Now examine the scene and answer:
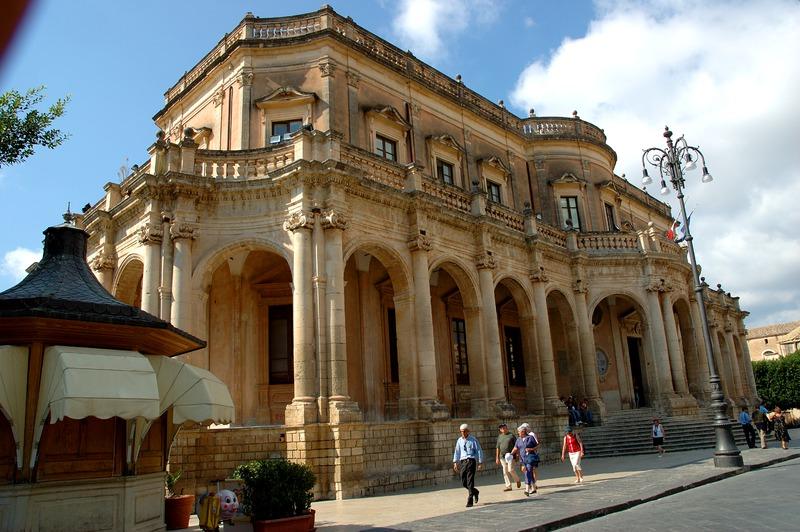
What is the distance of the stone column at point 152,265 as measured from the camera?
16.9m

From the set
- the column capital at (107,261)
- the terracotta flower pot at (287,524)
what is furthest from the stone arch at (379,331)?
the terracotta flower pot at (287,524)

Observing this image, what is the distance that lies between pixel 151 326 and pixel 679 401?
2146cm

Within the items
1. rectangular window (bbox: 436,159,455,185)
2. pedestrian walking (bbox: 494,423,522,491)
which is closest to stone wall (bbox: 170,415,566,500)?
pedestrian walking (bbox: 494,423,522,491)

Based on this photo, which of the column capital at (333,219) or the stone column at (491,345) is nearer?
the column capital at (333,219)

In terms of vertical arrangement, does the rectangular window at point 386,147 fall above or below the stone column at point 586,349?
above

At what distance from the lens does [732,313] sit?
39.2 metres

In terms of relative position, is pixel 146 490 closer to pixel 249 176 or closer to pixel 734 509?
pixel 734 509

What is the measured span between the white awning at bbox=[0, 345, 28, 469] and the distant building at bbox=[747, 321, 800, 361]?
8350 centimetres

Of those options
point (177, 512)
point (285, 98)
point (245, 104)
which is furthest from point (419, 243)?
point (177, 512)

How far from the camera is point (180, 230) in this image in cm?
1688

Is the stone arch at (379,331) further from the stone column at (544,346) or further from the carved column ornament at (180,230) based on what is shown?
the stone column at (544,346)

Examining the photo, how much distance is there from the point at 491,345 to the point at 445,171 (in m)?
7.57

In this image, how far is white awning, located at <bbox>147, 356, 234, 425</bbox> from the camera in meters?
9.37

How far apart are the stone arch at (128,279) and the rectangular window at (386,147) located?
8.57m
